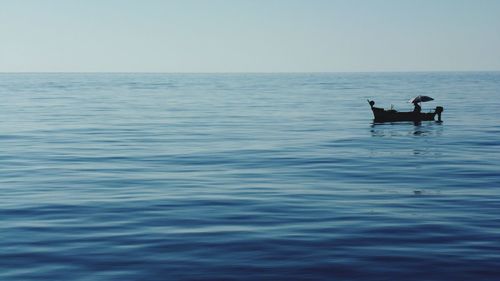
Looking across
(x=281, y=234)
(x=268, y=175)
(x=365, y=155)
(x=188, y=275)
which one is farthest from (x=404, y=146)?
(x=188, y=275)

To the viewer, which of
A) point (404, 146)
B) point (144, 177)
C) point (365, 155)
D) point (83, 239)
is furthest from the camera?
point (404, 146)

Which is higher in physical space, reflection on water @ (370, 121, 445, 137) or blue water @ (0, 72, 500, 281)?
blue water @ (0, 72, 500, 281)

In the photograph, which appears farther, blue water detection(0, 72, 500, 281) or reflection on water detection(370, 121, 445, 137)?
reflection on water detection(370, 121, 445, 137)

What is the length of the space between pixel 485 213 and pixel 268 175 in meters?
9.02

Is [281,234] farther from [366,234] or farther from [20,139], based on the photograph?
[20,139]

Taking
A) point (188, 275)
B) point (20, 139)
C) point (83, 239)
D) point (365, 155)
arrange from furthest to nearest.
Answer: point (20, 139), point (365, 155), point (83, 239), point (188, 275)

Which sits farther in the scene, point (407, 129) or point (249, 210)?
point (407, 129)

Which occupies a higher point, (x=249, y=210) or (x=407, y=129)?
(x=249, y=210)

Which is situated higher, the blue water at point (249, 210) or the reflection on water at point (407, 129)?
the blue water at point (249, 210)

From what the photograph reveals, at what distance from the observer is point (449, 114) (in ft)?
212

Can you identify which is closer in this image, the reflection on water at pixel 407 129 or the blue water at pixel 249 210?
the blue water at pixel 249 210

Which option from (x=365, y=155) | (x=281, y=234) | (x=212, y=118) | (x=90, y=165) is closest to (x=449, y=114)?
(x=212, y=118)

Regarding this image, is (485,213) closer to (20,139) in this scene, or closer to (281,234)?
(281,234)

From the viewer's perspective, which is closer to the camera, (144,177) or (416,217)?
(416,217)
